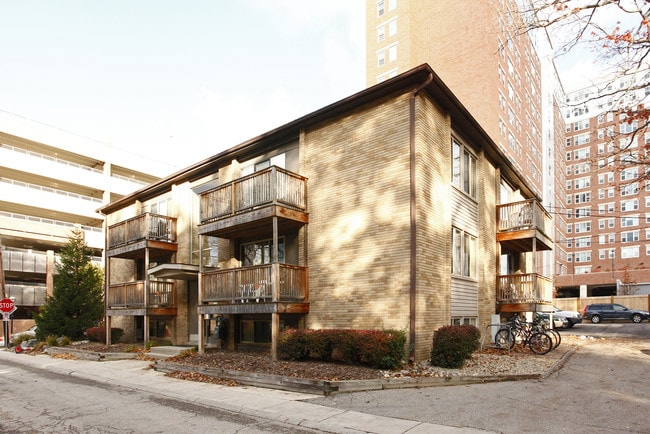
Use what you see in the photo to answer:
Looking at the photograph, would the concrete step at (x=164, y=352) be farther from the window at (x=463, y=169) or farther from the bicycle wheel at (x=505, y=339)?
the window at (x=463, y=169)

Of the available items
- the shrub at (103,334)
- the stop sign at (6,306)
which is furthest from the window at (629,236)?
the stop sign at (6,306)

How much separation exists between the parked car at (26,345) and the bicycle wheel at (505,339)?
68.4 ft

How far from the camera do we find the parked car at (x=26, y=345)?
21.9m

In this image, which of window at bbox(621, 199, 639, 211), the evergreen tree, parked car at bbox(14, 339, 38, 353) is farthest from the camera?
window at bbox(621, 199, 639, 211)

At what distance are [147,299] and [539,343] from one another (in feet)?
49.4

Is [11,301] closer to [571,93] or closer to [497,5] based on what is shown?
[497,5]

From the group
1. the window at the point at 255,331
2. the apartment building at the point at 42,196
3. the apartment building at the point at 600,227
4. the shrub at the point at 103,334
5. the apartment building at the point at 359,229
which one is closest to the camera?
the apartment building at the point at 359,229

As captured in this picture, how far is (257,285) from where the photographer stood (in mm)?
14297

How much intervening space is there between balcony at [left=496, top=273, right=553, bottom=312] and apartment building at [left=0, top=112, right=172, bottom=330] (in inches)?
1496

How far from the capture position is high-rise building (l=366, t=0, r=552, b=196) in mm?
41844

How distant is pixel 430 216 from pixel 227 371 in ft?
23.0

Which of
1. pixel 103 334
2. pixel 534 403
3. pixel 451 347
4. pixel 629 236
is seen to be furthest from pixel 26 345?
pixel 629 236

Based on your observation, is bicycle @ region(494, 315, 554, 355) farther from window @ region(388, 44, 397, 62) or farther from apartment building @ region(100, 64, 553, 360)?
window @ region(388, 44, 397, 62)

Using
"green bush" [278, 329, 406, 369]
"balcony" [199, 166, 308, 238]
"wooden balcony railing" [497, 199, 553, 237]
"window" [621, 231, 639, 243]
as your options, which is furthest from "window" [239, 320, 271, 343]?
"window" [621, 231, 639, 243]
